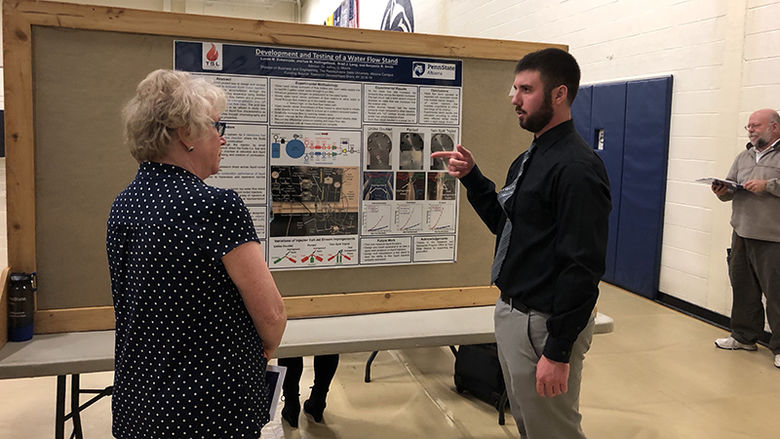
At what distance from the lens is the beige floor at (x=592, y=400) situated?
109 inches

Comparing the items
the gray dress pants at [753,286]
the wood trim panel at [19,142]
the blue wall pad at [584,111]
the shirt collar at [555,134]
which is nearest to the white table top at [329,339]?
the wood trim panel at [19,142]

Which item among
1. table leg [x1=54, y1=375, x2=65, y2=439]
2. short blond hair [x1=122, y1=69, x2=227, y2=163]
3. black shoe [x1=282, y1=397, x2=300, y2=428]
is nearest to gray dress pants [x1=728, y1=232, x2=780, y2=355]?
black shoe [x1=282, y1=397, x2=300, y2=428]

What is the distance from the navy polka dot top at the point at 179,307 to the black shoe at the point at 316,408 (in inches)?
65.3

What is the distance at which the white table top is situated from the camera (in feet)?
6.04

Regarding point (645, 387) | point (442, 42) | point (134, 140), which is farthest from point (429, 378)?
point (134, 140)

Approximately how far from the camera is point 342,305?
236 centimetres

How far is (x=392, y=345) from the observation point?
7.13ft

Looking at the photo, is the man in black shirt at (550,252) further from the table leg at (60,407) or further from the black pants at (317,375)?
the table leg at (60,407)

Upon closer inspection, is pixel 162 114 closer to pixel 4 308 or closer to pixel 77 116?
pixel 77 116

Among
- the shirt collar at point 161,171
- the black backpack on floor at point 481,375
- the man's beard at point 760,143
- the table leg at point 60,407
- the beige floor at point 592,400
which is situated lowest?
the beige floor at point 592,400

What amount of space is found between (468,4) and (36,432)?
675 centimetres

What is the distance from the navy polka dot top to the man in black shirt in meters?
0.89

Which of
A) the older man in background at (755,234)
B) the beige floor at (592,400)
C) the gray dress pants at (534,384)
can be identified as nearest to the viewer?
the gray dress pants at (534,384)

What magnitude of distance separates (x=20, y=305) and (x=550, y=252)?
68.4 inches
